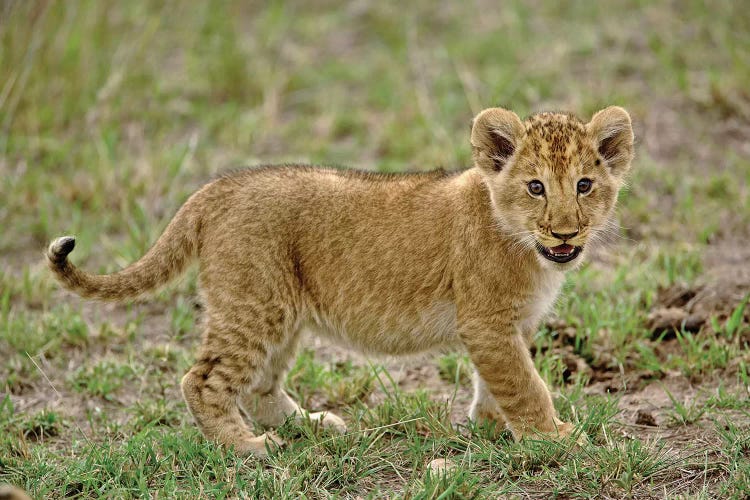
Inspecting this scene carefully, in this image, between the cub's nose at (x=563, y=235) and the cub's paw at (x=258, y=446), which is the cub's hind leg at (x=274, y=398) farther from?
the cub's nose at (x=563, y=235)

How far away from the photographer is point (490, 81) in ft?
33.4

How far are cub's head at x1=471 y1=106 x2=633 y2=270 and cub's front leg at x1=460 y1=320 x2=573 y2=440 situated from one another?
1.47ft

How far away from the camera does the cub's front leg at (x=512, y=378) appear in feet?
17.2

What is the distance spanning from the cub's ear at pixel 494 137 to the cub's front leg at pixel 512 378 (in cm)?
81

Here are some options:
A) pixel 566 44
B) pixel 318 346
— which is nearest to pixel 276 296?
pixel 318 346

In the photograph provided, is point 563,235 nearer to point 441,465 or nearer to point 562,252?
point 562,252

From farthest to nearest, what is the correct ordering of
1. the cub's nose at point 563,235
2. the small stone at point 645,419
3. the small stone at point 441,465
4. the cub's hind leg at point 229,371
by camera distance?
the small stone at point 645,419 → the cub's hind leg at point 229,371 → the cub's nose at point 563,235 → the small stone at point 441,465

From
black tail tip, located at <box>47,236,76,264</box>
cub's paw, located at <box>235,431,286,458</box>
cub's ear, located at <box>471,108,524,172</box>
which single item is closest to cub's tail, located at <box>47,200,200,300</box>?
black tail tip, located at <box>47,236,76,264</box>

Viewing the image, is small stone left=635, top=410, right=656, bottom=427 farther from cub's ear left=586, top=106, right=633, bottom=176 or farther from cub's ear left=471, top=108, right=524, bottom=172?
cub's ear left=471, top=108, right=524, bottom=172

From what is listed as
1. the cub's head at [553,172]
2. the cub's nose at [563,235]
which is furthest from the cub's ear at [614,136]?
the cub's nose at [563,235]

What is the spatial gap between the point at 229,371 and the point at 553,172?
1891mm

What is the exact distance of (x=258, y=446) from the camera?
213 inches

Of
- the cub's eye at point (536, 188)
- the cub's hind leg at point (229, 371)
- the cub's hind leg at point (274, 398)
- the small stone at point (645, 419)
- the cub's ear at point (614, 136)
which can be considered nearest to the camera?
the cub's eye at point (536, 188)

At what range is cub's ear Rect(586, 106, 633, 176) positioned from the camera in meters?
5.29
